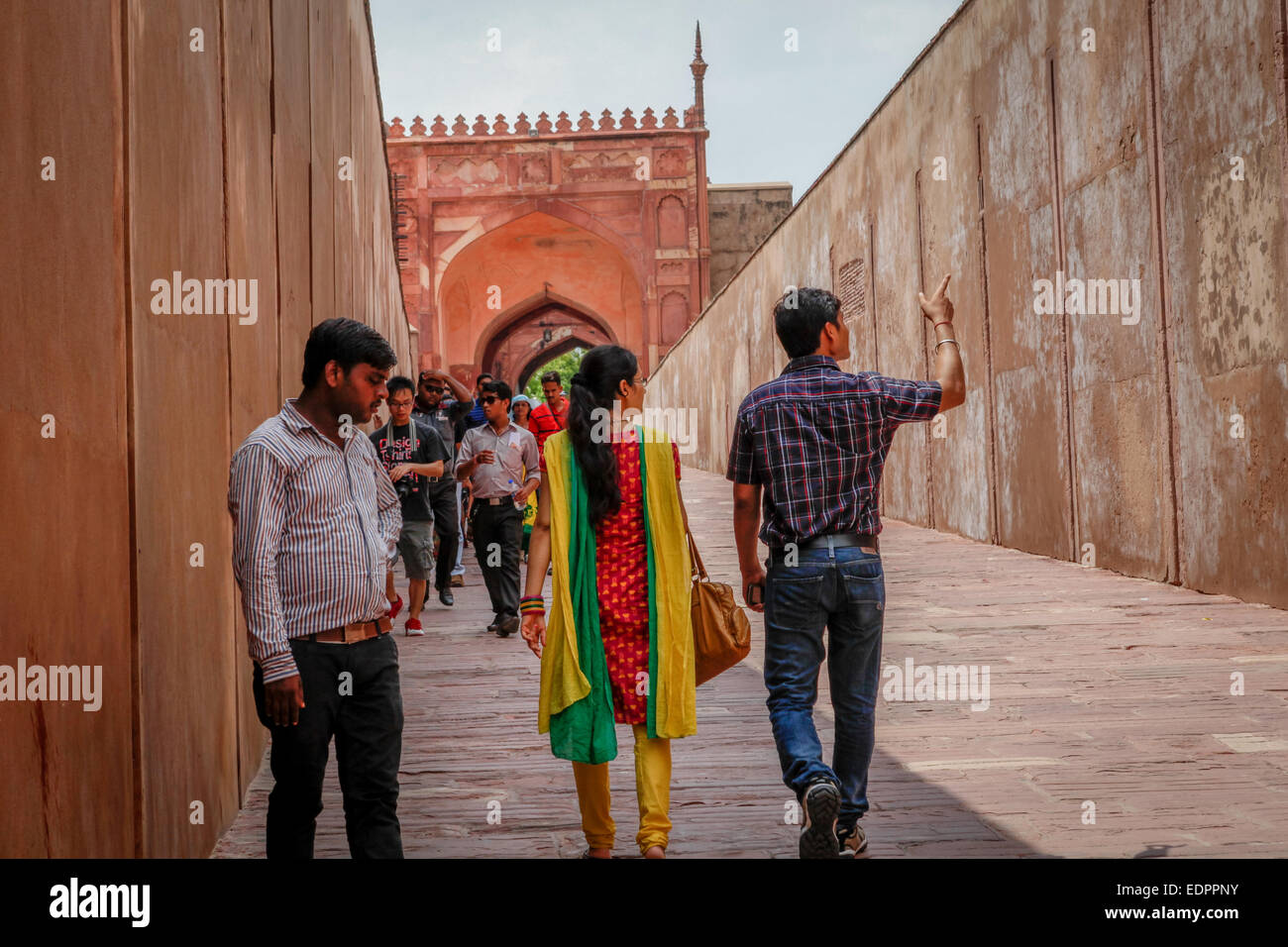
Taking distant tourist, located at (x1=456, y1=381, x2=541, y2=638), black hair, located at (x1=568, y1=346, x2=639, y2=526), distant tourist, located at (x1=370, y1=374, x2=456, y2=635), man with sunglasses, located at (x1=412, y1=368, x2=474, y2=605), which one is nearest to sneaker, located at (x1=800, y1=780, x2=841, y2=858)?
black hair, located at (x1=568, y1=346, x2=639, y2=526)

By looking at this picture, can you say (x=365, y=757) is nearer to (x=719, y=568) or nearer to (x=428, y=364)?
(x=719, y=568)

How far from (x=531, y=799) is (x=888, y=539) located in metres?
7.57

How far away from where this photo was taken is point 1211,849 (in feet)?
9.99

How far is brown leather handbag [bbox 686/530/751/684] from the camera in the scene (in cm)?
326

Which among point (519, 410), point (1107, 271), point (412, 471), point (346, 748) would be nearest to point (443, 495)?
point (519, 410)

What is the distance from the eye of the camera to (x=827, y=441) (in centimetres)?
310

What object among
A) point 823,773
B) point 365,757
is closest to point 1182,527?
point 823,773

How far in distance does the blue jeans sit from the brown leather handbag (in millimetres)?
150

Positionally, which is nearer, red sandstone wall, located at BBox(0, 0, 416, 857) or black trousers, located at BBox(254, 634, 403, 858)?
red sandstone wall, located at BBox(0, 0, 416, 857)

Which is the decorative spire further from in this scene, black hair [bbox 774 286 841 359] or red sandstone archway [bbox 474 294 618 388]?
black hair [bbox 774 286 841 359]

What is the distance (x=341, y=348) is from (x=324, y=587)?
518 millimetres

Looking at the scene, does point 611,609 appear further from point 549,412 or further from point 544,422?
point 544,422

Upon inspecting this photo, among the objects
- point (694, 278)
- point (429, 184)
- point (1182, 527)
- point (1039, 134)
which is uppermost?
point (429, 184)

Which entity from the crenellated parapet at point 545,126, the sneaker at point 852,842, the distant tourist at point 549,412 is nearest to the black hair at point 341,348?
the sneaker at point 852,842
